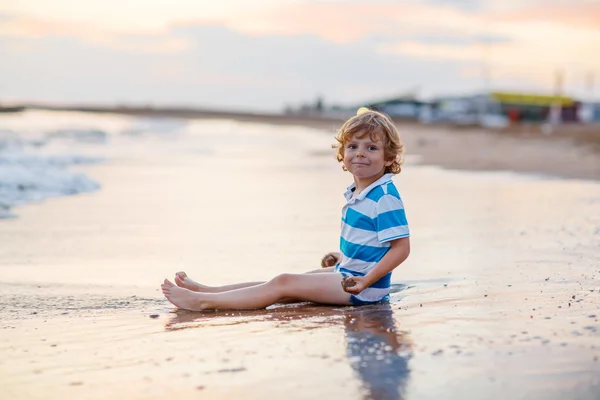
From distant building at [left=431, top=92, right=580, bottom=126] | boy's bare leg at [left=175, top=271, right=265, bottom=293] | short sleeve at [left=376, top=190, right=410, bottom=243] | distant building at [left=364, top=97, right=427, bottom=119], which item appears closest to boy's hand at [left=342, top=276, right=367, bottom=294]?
short sleeve at [left=376, top=190, right=410, bottom=243]

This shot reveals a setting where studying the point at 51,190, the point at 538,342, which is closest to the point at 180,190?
the point at 51,190

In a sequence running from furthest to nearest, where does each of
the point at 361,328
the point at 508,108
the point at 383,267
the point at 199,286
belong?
the point at 508,108 < the point at 199,286 < the point at 383,267 < the point at 361,328

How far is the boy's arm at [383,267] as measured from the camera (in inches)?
167

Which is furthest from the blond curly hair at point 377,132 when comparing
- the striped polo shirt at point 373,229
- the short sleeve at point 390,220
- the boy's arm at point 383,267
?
the boy's arm at point 383,267

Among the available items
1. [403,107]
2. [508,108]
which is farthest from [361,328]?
[403,107]

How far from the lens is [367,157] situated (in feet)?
14.5

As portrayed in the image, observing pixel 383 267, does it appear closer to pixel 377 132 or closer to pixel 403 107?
pixel 377 132

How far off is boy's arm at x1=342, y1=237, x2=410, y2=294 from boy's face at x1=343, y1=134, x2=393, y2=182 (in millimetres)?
413

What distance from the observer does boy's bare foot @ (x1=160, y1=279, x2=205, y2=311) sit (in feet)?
14.3

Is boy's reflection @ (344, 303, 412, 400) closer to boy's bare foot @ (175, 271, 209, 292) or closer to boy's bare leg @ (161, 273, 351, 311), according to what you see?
boy's bare leg @ (161, 273, 351, 311)

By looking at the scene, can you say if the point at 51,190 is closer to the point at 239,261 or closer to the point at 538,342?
the point at 239,261

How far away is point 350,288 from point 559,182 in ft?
28.8

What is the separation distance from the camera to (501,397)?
8.88 ft

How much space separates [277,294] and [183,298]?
1.59ft
